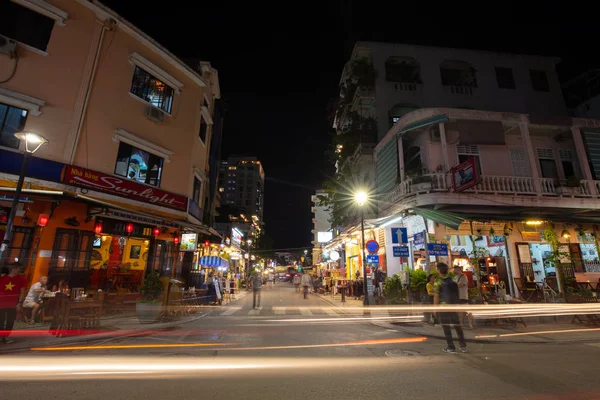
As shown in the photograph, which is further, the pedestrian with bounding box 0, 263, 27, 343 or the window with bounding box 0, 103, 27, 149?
the window with bounding box 0, 103, 27, 149

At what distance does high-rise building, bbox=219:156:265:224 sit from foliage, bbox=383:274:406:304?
4399 inches

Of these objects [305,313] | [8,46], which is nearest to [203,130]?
[8,46]

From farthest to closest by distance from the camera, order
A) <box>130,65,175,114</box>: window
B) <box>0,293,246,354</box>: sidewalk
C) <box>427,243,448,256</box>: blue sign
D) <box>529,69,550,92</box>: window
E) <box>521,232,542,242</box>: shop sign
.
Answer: <box>529,69,550,92</box>: window → <box>130,65,175,114</box>: window → <box>521,232,542,242</box>: shop sign → <box>427,243,448,256</box>: blue sign → <box>0,293,246,354</box>: sidewalk

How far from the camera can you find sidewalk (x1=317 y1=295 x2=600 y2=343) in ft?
28.0

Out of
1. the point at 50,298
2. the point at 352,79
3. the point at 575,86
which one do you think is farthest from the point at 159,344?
the point at 575,86

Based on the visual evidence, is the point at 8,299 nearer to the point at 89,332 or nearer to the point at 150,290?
the point at 89,332

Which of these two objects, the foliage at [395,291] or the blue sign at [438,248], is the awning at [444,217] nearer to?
the blue sign at [438,248]

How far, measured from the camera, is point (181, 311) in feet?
41.2

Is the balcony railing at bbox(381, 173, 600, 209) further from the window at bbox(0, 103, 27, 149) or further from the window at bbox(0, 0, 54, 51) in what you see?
the window at bbox(0, 0, 54, 51)

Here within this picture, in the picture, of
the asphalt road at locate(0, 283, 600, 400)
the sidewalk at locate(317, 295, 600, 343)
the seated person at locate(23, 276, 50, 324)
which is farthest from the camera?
the seated person at locate(23, 276, 50, 324)

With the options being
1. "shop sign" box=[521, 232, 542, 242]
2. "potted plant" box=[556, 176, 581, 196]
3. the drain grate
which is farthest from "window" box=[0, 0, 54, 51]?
"potted plant" box=[556, 176, 581, 196]

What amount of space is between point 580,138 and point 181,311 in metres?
22.0

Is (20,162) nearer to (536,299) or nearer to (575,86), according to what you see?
(536,299)

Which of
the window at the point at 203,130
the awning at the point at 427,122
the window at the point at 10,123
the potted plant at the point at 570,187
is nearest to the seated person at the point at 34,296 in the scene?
the window at the point at 10,123
